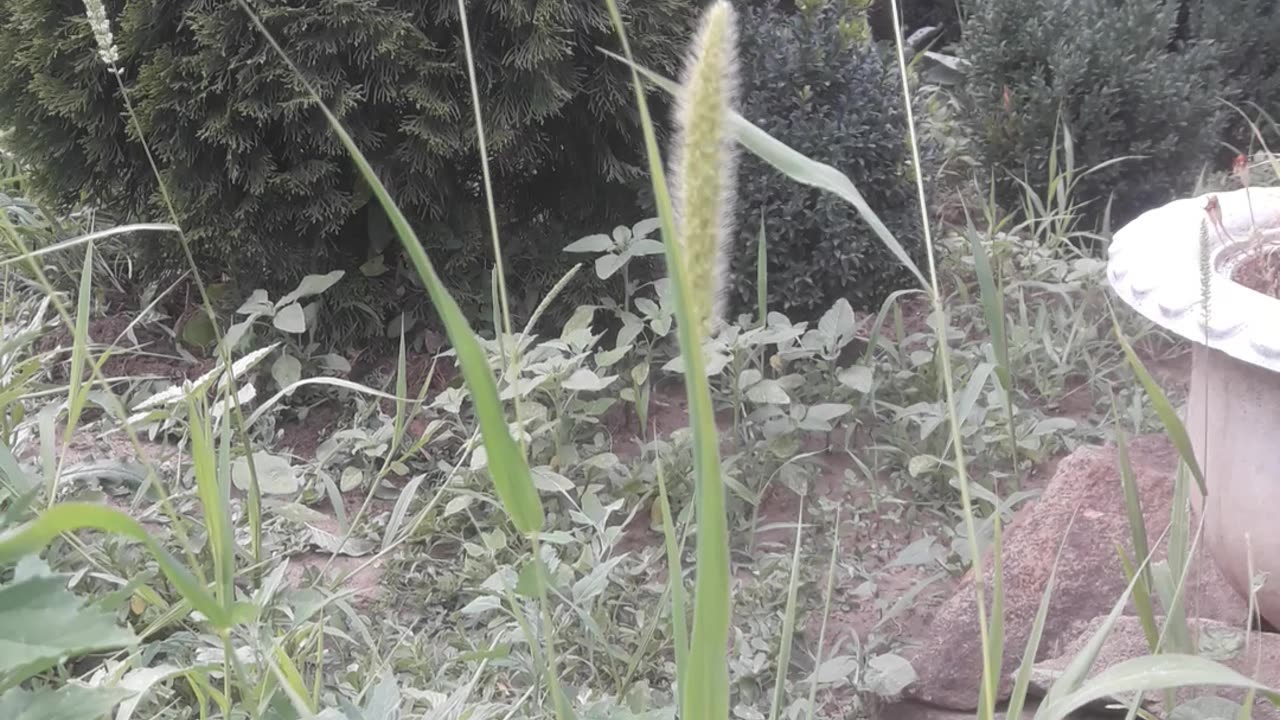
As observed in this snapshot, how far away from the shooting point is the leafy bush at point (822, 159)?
2.46m

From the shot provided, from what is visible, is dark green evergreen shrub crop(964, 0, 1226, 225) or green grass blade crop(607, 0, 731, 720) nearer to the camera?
green grass blade crop(607, 0, 731, 720)

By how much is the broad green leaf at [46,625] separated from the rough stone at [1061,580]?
3.90 ft

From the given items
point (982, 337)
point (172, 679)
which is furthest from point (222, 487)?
point (982, 337)

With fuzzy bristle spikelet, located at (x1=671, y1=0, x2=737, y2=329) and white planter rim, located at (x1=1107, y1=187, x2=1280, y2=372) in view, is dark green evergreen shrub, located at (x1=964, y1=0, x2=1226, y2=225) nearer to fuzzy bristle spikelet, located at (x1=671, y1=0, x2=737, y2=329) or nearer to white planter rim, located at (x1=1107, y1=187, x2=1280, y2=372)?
white planter rim, located at (x1=1107, y1=187, x2=1280, y2=372)

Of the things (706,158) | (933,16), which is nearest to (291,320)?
(706,158)

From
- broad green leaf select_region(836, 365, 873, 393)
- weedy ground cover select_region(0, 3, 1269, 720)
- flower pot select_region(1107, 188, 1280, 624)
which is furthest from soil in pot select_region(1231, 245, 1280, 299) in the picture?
broad green leaf select_region(836, 365, 873, 393)

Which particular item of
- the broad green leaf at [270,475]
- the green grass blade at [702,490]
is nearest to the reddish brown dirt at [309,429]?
the broad green leaf at [270,475]

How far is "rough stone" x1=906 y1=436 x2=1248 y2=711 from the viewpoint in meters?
1.47

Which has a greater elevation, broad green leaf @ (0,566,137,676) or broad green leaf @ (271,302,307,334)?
broad green leaf @ (0,566,137,676)

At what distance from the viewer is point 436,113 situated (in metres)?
2.23

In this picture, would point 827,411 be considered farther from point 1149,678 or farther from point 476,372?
point 476,372

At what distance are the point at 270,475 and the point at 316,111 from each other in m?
0.95

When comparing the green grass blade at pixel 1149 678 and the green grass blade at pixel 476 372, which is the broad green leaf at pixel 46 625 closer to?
the green grass blade at pixel 476 372

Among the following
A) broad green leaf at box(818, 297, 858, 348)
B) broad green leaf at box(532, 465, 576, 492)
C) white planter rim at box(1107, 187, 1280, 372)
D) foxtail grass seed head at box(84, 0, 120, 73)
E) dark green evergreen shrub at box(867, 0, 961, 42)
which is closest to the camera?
foxtail grass seed head at box(84, 0, 120, 73)
